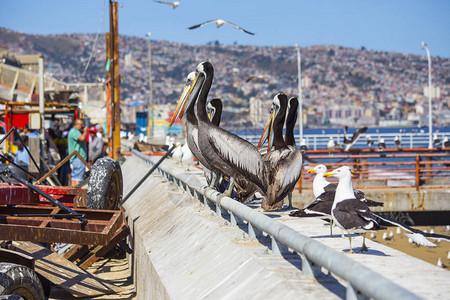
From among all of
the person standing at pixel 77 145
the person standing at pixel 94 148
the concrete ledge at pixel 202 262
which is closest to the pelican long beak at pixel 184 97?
the concrete ledge at pixel 202 262

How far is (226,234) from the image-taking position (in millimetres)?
5785

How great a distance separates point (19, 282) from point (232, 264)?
2553mm

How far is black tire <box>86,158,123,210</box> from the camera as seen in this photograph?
980cm

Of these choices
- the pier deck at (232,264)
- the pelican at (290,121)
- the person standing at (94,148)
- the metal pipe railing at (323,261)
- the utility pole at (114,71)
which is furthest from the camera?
the utility pole at (114,71)

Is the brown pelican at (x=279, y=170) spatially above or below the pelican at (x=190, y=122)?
below

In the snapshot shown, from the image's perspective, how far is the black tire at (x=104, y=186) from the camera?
9.80m

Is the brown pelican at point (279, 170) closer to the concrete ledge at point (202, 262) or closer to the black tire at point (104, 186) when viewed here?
the concrete ledge at point (202, 262)

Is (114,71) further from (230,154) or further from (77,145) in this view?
(230,154)

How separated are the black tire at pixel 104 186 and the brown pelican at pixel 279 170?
2879 mm

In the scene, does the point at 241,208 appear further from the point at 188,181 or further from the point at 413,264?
the point at 188,181

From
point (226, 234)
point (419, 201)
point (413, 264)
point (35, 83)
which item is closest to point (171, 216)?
point (226, 234)

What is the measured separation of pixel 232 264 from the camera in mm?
4824

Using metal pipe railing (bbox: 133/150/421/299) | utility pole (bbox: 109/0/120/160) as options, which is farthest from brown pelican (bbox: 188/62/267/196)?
utility pole (bbox: 109/0/120/160)

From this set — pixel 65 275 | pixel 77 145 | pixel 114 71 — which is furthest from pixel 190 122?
pixel 114 71
